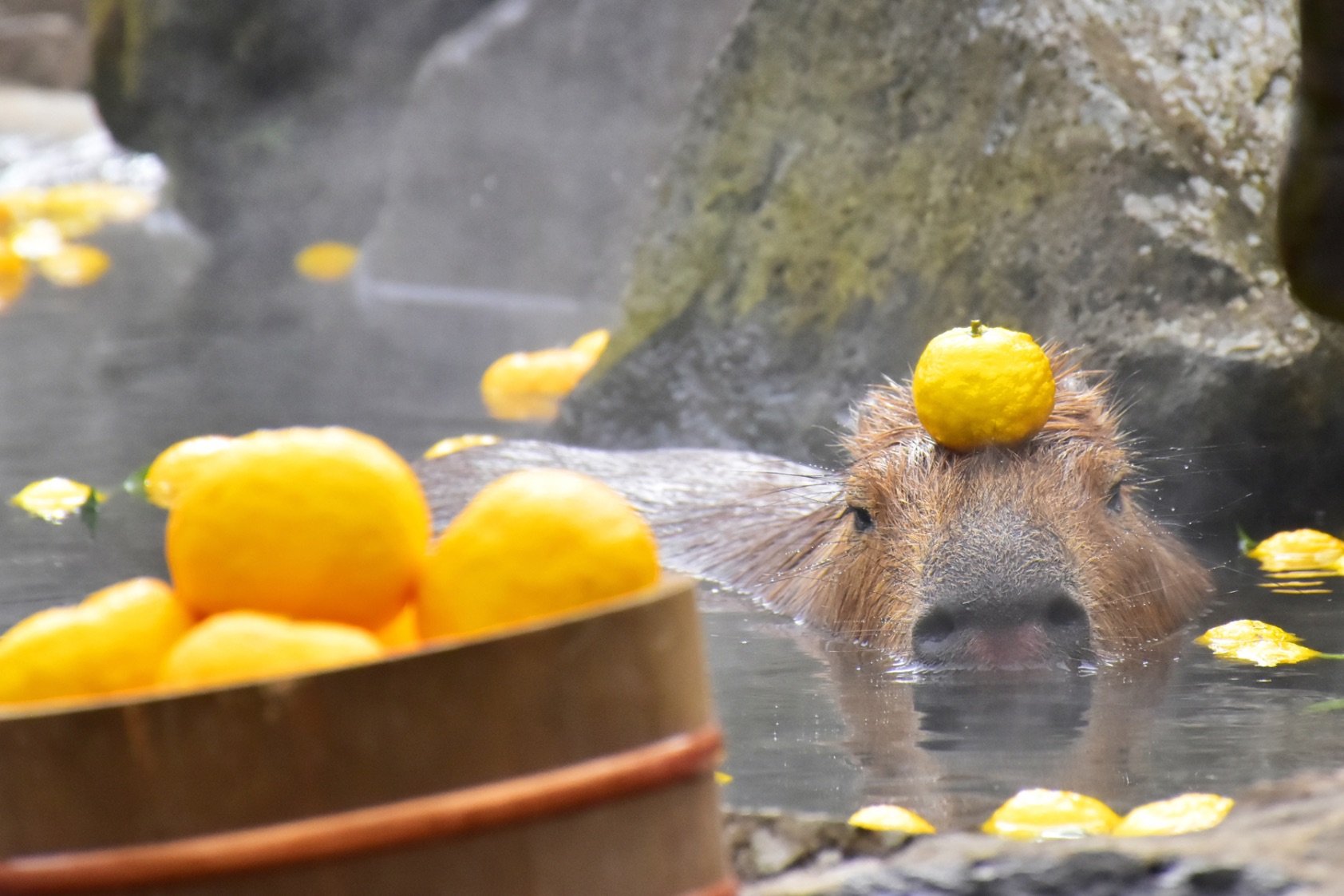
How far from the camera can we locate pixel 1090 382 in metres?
4.59

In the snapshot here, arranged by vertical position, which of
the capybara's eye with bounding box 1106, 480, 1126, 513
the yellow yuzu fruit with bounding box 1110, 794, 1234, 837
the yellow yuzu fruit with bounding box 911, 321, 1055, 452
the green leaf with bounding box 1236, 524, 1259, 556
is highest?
the yellow yuzu fruit with bounding box 911, 321, 1055, 452

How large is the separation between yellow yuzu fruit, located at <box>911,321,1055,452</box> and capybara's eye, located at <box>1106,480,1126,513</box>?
262 mm

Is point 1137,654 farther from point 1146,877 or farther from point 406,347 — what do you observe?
point 406,347

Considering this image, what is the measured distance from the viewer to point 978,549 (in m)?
3.39

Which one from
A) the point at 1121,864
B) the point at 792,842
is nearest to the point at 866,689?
the point at 792,842

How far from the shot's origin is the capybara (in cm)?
338

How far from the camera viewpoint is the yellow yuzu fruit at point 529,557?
160cm

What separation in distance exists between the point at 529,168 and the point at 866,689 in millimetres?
8195

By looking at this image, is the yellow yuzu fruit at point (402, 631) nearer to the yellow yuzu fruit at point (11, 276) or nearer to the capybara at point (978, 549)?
the capybara at point (978, 549)

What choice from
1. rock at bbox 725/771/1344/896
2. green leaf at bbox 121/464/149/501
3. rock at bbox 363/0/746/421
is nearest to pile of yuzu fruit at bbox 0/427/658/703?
rock at bbox 725/771/1344/896

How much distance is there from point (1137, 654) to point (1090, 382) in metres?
1.20

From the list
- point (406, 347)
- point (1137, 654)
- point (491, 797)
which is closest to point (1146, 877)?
point (491, 797)

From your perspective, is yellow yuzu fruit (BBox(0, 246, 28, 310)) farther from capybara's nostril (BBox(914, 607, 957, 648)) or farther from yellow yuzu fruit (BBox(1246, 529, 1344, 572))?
capybara's nostril (BBox(914, 607, 957, 648))

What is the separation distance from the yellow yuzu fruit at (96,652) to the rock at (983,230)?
3.47 m
